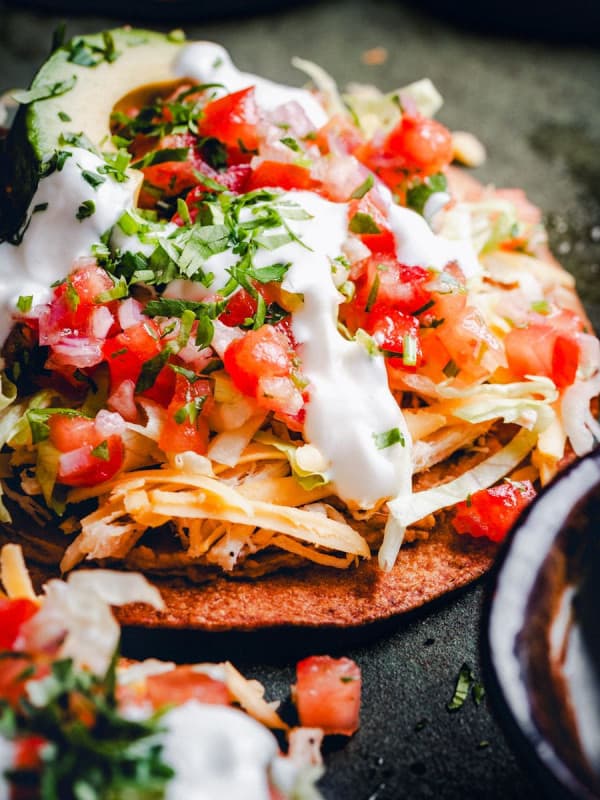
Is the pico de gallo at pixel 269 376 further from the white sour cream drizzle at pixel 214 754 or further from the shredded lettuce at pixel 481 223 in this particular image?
the white sour cream drizzle at pixel 214 754

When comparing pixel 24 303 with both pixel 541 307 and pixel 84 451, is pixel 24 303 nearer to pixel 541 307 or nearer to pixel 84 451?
pixel 84 451

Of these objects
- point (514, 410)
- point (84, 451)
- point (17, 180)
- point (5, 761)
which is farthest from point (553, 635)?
point (17, 180)

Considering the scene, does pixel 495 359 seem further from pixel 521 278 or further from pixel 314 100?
pixel 314 100

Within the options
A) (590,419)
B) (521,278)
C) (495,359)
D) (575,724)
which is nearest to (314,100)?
(521,278)

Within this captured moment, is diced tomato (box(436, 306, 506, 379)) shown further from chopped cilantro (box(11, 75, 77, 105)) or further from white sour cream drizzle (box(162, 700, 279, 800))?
chopped cilantro (box(11, 75, 77, 105))

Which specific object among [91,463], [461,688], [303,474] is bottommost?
[461,688]

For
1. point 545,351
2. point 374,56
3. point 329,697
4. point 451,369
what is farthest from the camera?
point 374,56

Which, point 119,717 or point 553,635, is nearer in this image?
point 119,717
